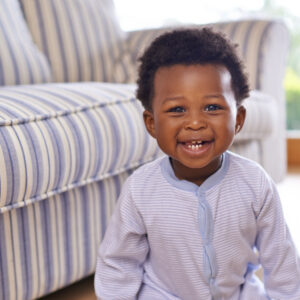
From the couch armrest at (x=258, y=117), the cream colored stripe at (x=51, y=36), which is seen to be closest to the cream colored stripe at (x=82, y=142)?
the couch armrest at (x=258, y=117)

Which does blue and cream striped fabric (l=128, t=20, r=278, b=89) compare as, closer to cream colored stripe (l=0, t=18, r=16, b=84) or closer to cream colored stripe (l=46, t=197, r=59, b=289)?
cream colored stripe (l=0, t=18, r=16, b=84)

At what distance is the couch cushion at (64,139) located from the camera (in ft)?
3.49

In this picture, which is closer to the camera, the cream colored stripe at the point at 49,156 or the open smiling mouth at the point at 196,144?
the open smiling mouth at the point at 196,144

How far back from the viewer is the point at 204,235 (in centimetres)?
105

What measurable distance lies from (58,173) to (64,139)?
7 centimetres

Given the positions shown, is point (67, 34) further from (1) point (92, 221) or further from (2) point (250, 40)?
(1) point (92, 221)

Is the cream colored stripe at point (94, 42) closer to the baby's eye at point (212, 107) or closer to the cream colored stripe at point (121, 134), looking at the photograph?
the cream colored stripe at point (121, 134)

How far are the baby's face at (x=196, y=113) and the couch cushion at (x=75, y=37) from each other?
3.80ft

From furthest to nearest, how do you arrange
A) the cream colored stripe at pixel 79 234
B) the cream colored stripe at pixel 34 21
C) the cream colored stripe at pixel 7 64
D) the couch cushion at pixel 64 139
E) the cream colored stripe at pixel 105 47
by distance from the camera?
1. the cream colored stripe at pixel 105 47
2. the cream colored stripe at pixel 34 21
3. the cream colored stripe at pixel 7 64
4. the cream colored stripe at pixel 79 234
5. the couch cushion at pixel 64 139

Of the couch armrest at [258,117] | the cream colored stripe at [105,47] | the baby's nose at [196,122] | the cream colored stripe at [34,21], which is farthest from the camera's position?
the cream colored stripe at [105,47]

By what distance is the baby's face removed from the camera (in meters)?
0.97

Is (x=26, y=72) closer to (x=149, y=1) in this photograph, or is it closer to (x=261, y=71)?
(x=261, y=71)

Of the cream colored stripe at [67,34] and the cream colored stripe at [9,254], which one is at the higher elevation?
the cream colored stripe at [67,34]

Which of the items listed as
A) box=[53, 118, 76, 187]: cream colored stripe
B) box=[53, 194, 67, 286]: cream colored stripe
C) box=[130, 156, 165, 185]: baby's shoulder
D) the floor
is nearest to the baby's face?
box=[130, 156, 165, 185]: baby's shoulder
